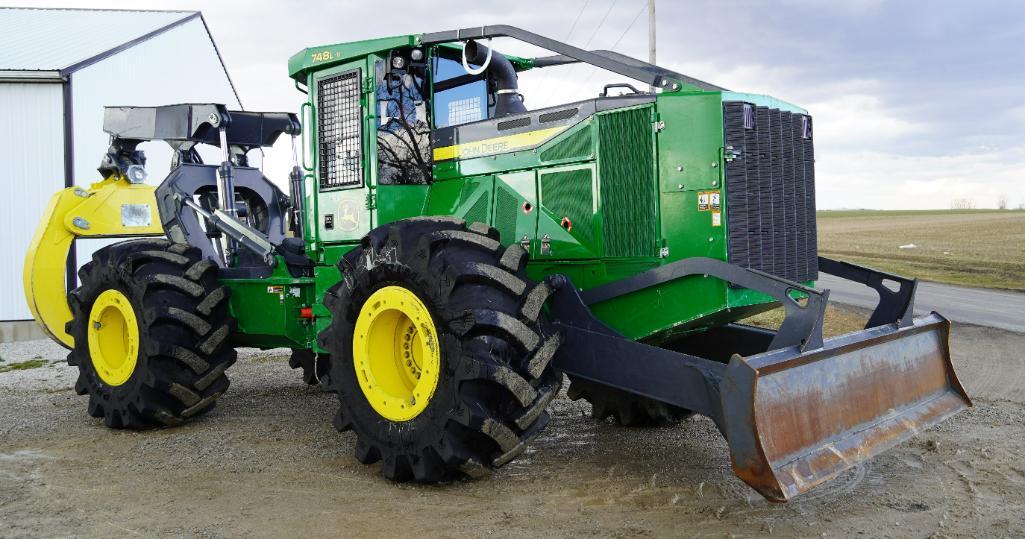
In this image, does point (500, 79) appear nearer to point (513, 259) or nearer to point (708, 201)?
point (513, 259)

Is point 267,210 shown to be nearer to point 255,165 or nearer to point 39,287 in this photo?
point 255,165

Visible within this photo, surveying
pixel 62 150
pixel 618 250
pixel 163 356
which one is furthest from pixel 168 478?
pixel 62 150

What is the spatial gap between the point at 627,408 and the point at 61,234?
6.51 metres

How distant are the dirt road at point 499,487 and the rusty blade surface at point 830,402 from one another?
0.36 metres

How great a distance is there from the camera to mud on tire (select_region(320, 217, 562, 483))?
5.32 metres

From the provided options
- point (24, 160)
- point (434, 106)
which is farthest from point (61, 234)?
point (24, 160)

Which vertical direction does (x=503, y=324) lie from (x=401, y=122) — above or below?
below

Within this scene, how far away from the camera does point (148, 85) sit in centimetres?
1845

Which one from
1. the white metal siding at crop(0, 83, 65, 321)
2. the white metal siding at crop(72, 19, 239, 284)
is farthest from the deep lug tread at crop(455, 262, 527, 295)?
the white metal siding at crop(0, 83, 65, 321)

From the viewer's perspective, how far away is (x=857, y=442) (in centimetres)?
536

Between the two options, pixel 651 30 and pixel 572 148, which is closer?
pixel 572 148

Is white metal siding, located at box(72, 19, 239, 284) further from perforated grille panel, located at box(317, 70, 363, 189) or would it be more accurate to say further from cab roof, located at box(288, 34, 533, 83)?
perforated grille panel, located at box(317, 70, 363, 189)

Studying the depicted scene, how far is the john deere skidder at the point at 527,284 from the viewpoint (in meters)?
5.32

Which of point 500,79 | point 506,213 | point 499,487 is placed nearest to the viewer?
point 499,487
